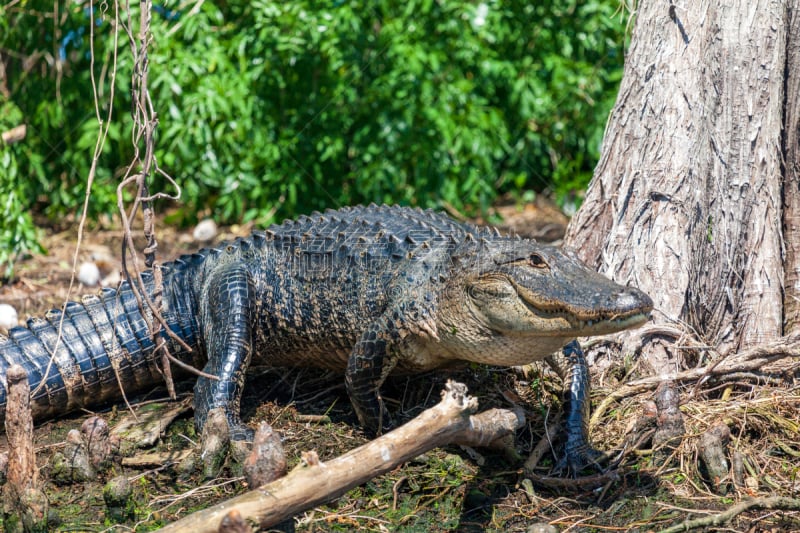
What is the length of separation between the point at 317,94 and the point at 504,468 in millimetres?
4063

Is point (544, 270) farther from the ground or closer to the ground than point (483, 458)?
farther from the ground

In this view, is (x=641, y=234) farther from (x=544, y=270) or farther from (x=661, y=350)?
(x=544, y=270)

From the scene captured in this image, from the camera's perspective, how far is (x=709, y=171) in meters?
4.24

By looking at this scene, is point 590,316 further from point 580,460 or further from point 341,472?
point 341,472

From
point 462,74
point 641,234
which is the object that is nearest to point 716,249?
point 641,234

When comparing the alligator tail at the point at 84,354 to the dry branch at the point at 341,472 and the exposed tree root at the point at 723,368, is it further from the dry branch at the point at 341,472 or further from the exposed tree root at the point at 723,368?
the exposed tree root at the point at 723,368

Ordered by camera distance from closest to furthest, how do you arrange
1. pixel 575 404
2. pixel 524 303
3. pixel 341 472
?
1. pixel 341 472
2. pixel 524 303
3. pixel 575 404

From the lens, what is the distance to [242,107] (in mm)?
6734

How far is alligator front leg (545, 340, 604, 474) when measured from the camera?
371 centimetres

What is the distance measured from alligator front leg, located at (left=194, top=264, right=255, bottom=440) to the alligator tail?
0.31 metres

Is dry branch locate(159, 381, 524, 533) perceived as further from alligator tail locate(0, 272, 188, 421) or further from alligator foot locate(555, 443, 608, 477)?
alligator tail locate(0, 272, 188, 421)

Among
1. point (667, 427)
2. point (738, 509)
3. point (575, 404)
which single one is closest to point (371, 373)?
point (575, 404)

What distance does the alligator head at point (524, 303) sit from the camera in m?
3.21

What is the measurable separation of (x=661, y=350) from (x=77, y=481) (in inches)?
104
